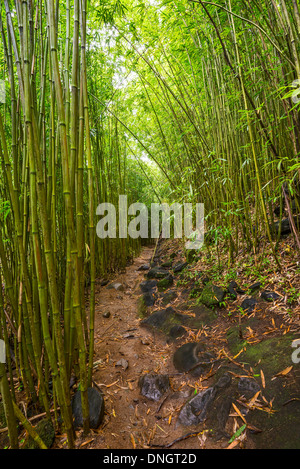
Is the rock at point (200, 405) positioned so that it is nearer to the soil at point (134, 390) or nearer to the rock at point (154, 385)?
the soil at point (134, 390)

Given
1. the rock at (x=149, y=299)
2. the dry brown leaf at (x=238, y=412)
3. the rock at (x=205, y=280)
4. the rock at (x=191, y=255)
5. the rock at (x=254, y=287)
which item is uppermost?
the rock at (x=191, y=255)

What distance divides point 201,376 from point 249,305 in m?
0.51

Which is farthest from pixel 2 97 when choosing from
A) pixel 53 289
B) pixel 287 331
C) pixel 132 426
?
pixel 287 331

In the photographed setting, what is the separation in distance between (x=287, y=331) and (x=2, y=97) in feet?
6.33

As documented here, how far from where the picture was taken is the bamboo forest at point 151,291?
82 cm

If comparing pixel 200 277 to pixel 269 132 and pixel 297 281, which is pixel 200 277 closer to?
pixel 297 281

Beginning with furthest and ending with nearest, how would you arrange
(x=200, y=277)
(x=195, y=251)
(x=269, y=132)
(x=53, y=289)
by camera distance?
1. (x=195, y=251)
2. (x=200, y=277)
3. (x=269, y=132)
4. (x=53, y=289)

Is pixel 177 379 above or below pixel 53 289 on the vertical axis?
below

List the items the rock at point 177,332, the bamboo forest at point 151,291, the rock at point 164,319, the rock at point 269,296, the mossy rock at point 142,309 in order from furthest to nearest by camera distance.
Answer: the mossy rock at point 142,309
the rock at point 164,319
the rock at point 177,332
the rock at point 269,296
the bamboo forest at point 151,291

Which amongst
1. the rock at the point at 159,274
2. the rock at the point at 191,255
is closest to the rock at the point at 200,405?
the rock at the point at 191,255

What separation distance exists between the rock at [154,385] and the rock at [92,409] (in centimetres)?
28

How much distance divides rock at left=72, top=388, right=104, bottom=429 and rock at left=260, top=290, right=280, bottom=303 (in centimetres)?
103

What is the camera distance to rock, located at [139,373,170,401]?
3.92 feet

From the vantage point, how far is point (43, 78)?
964 millimetres
